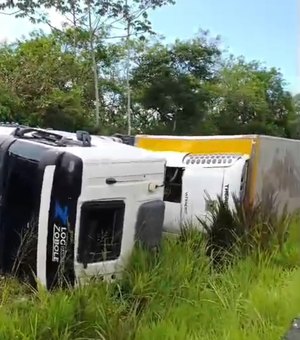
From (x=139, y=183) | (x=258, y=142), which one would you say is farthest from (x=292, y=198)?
(x=139, y=183)

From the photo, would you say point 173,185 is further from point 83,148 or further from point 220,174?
point 83,148

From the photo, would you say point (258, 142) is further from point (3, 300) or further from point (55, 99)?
point (55, 99)

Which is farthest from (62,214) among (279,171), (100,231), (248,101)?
(248,101)

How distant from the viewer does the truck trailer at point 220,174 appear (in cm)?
604

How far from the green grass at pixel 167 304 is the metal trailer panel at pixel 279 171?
1857 mm

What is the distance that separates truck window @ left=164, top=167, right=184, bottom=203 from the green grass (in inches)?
66.7

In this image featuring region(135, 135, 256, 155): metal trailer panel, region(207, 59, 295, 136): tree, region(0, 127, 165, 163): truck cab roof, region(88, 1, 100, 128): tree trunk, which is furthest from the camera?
region(207, 59, 295, 136): tree

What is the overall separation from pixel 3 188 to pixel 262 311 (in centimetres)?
179

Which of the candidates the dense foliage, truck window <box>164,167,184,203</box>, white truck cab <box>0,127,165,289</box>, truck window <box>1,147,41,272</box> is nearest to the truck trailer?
truck window <box>164,167,184,203</box>

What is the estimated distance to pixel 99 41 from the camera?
16.0 m

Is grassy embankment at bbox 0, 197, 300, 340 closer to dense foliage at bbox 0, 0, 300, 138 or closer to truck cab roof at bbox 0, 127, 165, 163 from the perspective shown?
truck cab roof at bbox 0, 127, 165, 163

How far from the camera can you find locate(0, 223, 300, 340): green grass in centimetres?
302

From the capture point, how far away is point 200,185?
6152 millimetres

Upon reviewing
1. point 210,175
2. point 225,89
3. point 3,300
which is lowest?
point 3,300
